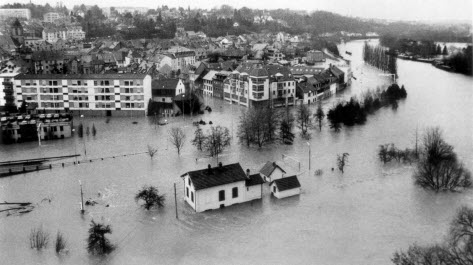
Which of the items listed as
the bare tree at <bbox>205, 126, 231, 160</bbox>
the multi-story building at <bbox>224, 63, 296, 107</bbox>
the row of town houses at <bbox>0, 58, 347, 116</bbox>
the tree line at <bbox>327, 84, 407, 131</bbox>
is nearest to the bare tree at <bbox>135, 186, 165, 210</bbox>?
the bare tree at <bbox>205, 126, 231, 160</bbox>

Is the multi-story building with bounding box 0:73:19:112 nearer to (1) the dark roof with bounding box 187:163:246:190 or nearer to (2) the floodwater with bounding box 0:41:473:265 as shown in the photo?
(2) the floodwater with bounding box 0:41:473:265

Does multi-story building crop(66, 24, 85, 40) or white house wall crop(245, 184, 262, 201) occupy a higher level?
multi-story building crop(66, 24, 85, 40)

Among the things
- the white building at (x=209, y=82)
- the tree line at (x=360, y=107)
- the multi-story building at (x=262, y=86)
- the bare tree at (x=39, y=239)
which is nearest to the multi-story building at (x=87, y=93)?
the multi-story building at (x=262, y=86)

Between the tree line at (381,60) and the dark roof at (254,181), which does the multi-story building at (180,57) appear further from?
the dark roof at (254,181)

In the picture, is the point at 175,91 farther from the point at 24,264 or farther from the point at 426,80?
the point at 426,80

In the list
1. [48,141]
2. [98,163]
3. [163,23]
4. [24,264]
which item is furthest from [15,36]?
[24,264]

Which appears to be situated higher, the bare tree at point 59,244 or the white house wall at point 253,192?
the white house wall at point 253,192
